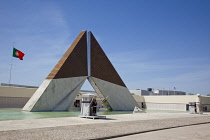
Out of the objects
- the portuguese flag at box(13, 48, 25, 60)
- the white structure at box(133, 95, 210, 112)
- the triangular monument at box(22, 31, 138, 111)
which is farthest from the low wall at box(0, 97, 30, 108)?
the white structure at box(133, 95, 210, 112)

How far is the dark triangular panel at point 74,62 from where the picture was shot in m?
19.4

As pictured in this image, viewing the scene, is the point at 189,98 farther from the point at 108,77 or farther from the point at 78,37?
the point at 78,37

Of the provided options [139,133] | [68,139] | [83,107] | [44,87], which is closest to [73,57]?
[44,87]

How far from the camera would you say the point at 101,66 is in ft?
78.4

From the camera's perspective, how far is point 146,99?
43312mm

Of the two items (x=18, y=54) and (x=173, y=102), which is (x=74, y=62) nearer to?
(x=18, y=54)

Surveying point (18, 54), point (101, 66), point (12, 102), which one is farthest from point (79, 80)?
point (18, 54)

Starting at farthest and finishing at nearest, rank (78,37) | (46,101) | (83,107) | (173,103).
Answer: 1. (173,103)
2. (78,37)
3. (46,101)
4. (83,107)

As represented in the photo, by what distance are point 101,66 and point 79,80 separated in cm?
376

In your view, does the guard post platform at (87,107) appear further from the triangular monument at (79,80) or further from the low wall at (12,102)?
the low wall at (12,102)

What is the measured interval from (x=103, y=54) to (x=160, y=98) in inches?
839

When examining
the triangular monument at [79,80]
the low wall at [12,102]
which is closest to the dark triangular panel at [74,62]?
the triangular monument at [79,80]

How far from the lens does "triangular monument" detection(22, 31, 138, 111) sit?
17969 mm

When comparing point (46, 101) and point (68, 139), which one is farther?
point (46, 101)
